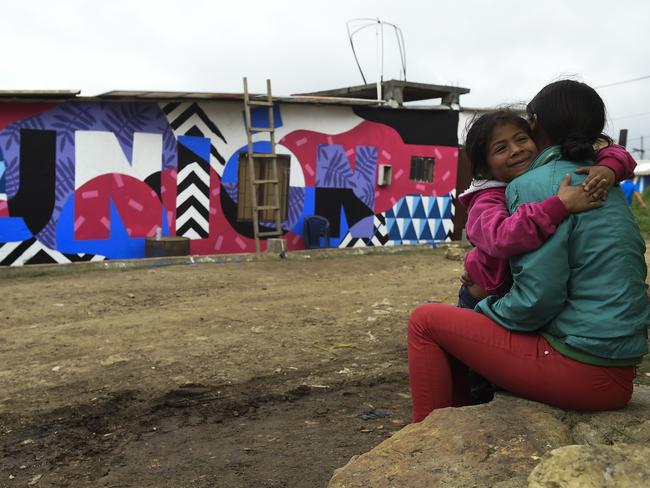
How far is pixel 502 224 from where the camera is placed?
7.39ft

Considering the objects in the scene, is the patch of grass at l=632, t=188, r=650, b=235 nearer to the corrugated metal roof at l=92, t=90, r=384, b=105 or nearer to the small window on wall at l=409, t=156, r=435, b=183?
the small window on wall at l=409, t=156, r=435, b=183

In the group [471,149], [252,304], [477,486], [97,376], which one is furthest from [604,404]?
[252,304]

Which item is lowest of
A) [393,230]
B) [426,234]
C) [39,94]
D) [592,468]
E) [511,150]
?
[426,234]

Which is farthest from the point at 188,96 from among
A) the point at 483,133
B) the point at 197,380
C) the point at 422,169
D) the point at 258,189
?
the point at 483,133

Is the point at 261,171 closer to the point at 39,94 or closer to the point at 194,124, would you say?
the point at 194,124

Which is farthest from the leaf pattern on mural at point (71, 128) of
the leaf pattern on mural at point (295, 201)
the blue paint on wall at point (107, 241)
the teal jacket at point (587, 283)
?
the teal jacket at point (587, 283)

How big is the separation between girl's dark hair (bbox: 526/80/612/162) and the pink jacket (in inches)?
3.8

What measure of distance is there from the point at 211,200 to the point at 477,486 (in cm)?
1037

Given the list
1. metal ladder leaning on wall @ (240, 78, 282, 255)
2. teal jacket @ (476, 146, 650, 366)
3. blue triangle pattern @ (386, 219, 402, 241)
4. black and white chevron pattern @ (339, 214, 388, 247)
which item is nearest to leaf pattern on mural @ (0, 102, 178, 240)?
metal ladder leaning on wall @ (240, 78, 282, 255)

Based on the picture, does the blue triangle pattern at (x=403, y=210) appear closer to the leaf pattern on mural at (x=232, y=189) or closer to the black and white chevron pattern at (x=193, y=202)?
the leaf pattern on mural at (x=232, y=189)

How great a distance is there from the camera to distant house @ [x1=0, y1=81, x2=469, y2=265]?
10422 mm

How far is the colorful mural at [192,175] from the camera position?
10.4 meters

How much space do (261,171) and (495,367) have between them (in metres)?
10.0

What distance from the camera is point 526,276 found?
223cm
